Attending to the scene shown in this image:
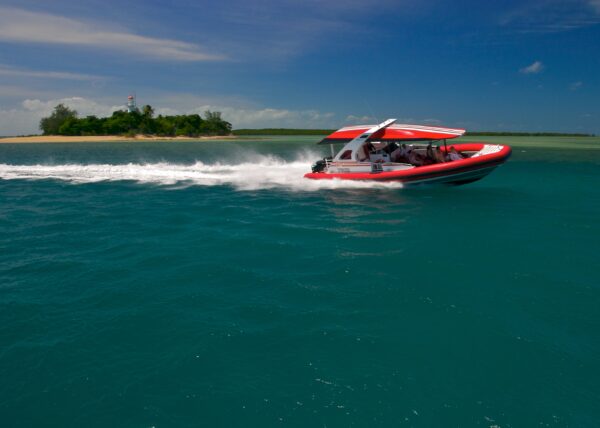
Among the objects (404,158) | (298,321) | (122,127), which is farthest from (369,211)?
(122,127)

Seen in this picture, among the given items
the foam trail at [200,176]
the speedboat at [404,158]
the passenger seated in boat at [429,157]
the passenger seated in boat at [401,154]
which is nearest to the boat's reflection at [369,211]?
the speedboat at [404,158]

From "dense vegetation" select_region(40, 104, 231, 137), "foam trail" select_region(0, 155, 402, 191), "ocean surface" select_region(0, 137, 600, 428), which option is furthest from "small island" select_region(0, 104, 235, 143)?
"ocean surface" select_region(0, 137, 600, 428)

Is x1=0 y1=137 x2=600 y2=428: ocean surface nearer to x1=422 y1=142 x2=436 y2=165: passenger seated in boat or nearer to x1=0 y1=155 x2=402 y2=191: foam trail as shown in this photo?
x1=0 y1=155 x2=402 y2=191: foam trail

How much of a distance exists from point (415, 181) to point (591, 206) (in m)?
6.87

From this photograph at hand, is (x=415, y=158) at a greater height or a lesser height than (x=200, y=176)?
greater

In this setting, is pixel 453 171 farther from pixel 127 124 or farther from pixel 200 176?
pixel 127 124

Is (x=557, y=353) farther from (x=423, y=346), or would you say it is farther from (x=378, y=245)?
(x=378, y=245)

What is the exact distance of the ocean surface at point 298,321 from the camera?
4016 millimetres

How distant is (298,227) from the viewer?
11055mm

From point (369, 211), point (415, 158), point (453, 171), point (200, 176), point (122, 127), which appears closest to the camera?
point (369, 211)

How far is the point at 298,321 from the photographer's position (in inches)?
222

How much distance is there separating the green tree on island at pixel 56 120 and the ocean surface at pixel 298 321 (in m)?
137

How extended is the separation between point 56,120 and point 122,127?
31.9 meters

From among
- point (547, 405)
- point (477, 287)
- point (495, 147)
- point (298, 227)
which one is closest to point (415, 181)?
point (495, 147)
